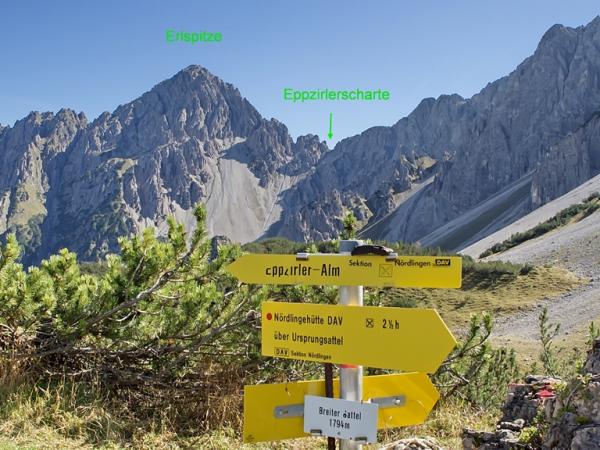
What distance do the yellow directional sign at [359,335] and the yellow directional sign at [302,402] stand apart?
0.30m

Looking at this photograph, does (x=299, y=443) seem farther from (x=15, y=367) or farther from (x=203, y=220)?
(x=15, y=367)

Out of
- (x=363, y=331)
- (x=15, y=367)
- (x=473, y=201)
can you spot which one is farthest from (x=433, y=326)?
(x=473, y=201)

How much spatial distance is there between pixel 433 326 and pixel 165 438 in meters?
3.84

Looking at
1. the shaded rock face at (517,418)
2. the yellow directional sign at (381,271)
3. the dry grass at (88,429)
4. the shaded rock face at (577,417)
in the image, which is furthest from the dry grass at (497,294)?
the yellow directional sign at (381,271)

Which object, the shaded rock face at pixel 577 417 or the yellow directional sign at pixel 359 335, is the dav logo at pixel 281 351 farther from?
the shaded rock face at pixel 577 417

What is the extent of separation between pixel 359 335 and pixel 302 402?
73cm

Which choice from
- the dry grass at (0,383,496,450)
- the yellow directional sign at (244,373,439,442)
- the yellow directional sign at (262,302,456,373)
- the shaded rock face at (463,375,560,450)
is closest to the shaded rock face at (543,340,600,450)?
the shaded rock face at (463,375,560,450)

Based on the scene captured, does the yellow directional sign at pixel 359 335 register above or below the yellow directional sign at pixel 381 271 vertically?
below

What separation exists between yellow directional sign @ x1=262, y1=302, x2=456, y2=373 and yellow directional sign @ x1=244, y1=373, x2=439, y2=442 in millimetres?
298

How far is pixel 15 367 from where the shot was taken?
6.20 meters

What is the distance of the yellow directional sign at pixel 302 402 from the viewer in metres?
3.85

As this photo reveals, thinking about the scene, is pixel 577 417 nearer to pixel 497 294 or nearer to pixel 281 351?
pixel 281 351

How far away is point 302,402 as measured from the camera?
394cm

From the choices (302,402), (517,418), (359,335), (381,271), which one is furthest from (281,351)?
(517,418)
